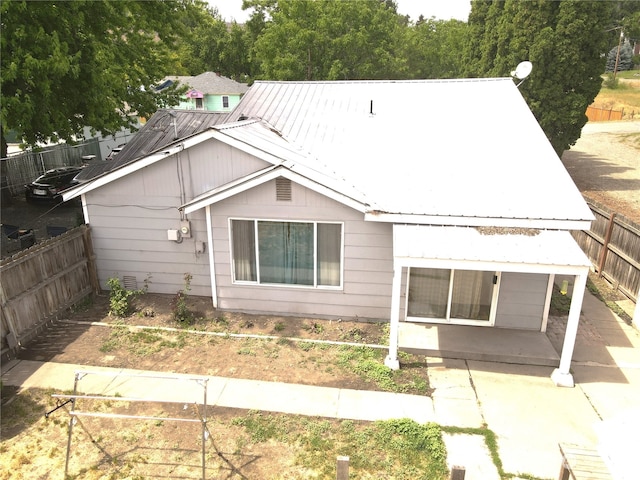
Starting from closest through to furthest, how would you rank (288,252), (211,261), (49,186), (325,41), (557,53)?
(288,252) → (211,261) → (49,186) → (557,53) → (325,41)

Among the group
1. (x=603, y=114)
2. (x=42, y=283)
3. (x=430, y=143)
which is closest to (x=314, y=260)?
(x=430, y=143)

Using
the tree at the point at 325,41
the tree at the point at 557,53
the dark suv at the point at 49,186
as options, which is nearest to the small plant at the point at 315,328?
the dark suv at the point at 49,186

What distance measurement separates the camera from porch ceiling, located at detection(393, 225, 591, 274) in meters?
8.11

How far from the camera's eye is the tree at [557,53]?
796 inches

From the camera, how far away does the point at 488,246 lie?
28.0 feet

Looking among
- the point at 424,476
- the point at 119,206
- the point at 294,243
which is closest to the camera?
the point at 424,476

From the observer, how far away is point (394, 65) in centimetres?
3681

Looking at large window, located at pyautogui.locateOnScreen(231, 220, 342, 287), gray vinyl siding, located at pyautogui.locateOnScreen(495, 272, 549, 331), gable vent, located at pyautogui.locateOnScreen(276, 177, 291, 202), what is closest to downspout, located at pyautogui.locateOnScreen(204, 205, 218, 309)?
large window, located at pyautogui.locateOnScreen(231, 220, 342, 287)

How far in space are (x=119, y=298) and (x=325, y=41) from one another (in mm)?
28601

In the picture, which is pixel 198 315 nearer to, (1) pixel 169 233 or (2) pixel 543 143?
(1) pixel 169 233

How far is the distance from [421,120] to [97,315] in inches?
380

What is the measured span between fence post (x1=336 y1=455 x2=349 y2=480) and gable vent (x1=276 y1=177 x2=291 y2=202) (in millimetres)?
5863

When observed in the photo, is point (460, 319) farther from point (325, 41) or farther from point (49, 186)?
point (325, 41)

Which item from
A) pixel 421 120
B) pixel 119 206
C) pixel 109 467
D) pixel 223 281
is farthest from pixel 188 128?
pixel 109 467
